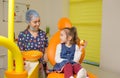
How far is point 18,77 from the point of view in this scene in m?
0.57

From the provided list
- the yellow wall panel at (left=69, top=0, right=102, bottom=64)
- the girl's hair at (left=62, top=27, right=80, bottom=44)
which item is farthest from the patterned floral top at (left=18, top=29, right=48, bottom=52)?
the yellow wall panel at (left=69, top=0, right=102, bottom=64)

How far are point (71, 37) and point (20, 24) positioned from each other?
1657 millimetres

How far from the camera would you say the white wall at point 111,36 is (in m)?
2.86

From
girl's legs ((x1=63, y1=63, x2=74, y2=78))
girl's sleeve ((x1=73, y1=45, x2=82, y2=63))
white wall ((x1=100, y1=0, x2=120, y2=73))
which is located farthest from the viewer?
white wall ((x1=100, y1=0, x2=120, y2=73))

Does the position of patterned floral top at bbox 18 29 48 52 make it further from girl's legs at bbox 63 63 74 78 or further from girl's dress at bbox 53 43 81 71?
girl's legs at bbox 63 63 74 78

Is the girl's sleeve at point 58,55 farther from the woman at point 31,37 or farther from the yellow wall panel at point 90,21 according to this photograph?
the yellow wall panel at point 90,21

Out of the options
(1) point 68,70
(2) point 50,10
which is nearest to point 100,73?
(1) point 68,70

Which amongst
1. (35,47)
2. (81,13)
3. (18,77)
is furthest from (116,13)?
(18,77)

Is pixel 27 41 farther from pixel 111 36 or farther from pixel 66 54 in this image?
pixel 111 36

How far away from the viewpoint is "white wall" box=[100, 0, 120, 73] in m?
2.86

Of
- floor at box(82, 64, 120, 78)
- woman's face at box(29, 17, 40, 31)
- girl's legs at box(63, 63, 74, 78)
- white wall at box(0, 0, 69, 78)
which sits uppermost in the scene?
white wall at box(0, 0, 69, 78)

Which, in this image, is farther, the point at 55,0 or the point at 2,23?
the point at 55,0

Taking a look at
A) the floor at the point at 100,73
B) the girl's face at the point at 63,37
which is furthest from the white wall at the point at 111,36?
the girl's face at the point at 63,37

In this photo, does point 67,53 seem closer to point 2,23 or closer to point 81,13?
point 2,23
